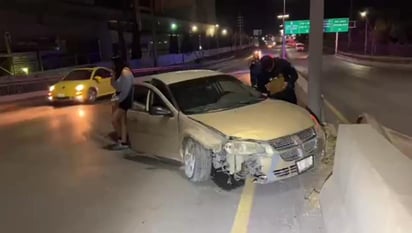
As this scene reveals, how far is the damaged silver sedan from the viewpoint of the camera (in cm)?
588

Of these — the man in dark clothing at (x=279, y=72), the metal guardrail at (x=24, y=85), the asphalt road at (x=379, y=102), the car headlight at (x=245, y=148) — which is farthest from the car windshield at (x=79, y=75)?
the car headlight at (x=245, y=148)

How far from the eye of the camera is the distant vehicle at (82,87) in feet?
62.0

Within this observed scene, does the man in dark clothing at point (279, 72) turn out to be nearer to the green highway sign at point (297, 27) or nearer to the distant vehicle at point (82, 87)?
the distant vehicle at point (82, 87)

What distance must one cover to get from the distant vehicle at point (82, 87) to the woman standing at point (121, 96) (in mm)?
10030

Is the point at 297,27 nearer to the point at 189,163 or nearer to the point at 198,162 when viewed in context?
the point at 189,163

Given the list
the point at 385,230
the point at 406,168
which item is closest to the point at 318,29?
the point at 406,168

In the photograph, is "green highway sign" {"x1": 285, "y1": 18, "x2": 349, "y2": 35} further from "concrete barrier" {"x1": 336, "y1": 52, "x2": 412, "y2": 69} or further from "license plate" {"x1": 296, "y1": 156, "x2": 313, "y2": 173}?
"license plate" {"x1": 296, "y1": 156, "x2": 313, "y2": 173}

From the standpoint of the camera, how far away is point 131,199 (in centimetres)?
609

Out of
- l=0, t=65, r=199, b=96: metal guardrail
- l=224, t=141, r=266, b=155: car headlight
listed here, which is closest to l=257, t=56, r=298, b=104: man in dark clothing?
l=224, t=141, r=266, b=155: car headlight

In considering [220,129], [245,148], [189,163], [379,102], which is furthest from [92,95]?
[245,148]

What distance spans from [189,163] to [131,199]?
3.57 ft

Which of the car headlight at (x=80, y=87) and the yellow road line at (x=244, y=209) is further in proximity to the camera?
the car headlight at (x=80, y=87)

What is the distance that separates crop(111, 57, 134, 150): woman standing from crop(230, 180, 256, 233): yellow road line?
3.61 metres

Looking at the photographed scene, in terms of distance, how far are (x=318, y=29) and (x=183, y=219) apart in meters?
6.05
